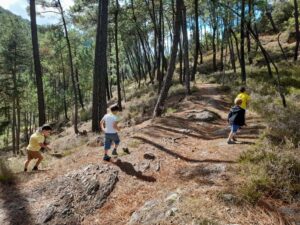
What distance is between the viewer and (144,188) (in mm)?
6617

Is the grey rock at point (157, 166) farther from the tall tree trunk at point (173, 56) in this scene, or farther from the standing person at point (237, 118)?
the tall tree trunk at point (173, 56)

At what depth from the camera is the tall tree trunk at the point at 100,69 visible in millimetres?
15047

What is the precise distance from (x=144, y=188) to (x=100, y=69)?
33.2ft

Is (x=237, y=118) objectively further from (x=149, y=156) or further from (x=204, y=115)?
(x=204, y=115)

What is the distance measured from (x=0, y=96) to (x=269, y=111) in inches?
941

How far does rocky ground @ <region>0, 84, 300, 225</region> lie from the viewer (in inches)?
203

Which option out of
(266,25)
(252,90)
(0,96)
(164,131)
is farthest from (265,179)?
(266,25)

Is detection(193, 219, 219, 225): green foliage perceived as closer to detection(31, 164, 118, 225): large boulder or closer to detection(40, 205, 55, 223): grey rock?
detection(31, 164, 118, 225): large boulder

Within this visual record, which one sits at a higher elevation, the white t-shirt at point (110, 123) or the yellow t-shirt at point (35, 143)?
the white t-shirt at point (110, 123)

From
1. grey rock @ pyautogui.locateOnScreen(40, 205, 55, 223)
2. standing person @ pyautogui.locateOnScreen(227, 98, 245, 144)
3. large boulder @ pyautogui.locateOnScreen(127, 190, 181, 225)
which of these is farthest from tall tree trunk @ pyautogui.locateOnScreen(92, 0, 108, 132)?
large boulder @ pyautogui.locateOnScreen(127, 190, 181, 225)

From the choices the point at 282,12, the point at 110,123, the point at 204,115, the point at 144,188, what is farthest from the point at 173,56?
the point at 282,12

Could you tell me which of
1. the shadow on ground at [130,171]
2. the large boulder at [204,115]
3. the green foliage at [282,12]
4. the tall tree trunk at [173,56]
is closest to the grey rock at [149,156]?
the shadow on ground at [130,171]

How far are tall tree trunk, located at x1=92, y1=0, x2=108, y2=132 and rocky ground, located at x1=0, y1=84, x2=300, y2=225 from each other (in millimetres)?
5750

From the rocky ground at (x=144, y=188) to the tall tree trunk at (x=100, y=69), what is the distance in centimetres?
575
